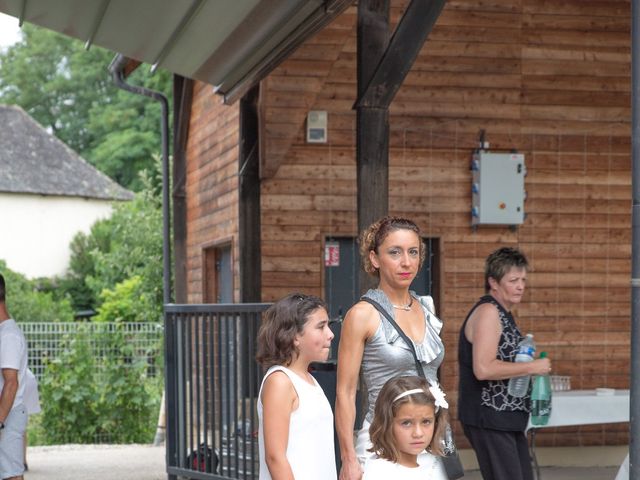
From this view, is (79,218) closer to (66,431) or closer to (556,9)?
(66,431)

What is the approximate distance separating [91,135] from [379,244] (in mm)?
50230

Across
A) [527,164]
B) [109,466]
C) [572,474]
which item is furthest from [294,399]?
[109,466]

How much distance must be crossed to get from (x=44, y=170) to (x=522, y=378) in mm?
40655

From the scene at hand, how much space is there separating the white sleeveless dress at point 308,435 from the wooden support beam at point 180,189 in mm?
10433

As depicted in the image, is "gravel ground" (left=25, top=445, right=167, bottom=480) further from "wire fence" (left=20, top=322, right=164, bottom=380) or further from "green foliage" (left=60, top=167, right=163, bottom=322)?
"green foliage" (left=60, top=167, right=163, bottom=322)

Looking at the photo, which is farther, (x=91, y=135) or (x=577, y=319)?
(x=91, y=135)

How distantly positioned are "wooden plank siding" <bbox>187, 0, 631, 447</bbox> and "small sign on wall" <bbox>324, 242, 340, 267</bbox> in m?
0.06

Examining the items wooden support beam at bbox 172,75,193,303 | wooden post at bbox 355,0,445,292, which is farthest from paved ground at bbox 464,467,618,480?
wooden support beam at bbox 172,75,193,303

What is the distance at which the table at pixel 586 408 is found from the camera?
8.77 m

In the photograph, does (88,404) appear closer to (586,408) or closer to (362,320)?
(586,408)

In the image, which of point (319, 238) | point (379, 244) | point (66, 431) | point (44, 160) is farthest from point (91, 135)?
point (379, 244)

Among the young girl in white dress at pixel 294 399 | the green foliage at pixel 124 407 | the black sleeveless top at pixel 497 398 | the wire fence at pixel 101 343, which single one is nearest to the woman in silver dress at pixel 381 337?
the young girl in white dress at pixel 294 399

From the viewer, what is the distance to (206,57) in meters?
8.48

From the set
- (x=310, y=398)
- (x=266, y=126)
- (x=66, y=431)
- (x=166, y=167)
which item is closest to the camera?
(x=310, y=398)
